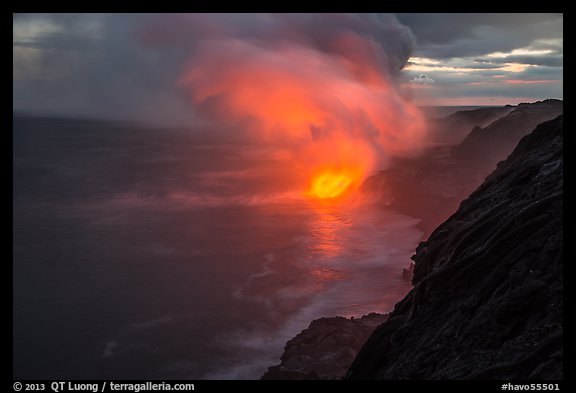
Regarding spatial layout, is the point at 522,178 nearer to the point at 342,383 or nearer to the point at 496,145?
the point at 342,383

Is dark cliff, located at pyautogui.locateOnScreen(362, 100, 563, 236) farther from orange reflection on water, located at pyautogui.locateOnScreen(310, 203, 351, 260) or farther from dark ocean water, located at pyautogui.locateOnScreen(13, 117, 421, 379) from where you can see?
orange reflection on water, located at pyautogui.locateOnScreen(310, 203, 351, 260)

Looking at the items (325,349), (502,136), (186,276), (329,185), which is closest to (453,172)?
(502,136)

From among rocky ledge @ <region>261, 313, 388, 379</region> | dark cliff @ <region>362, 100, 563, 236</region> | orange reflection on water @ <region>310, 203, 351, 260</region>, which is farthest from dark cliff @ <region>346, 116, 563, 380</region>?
dark cliff @ <region>362, 100, 563, 236</region>

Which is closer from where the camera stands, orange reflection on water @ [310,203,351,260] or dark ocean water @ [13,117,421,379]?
dark ocean water @ [13,117,421,379]

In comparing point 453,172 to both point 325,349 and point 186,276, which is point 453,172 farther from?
point 325,349

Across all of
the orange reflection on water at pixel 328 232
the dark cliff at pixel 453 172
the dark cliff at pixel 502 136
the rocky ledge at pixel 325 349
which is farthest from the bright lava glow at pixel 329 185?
the rocky ledge at pixel 325 349

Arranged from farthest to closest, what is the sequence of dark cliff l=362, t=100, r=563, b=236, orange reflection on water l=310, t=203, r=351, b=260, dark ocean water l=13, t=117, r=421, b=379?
dark cliff l=362, t=100, r=563, b=236 → orange reflection on water l=310, t=203, r=351, b=260 → dark ocean water l=13, t=117, r=421, b=379

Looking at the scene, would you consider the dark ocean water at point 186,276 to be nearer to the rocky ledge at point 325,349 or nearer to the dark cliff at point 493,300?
the rocky ledge at point 325,349
